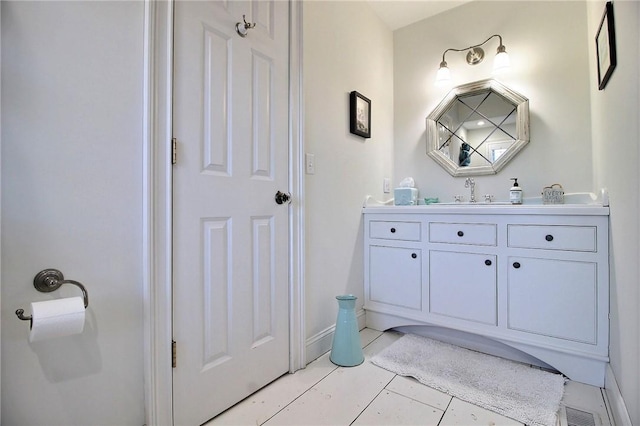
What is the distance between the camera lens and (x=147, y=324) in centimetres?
109

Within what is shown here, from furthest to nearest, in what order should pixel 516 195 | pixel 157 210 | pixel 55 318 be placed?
pixel 516 195 < pixel 157 210 < pixel 55 318

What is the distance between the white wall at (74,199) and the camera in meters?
0.85

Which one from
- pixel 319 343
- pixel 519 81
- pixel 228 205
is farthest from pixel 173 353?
pixel 519 81

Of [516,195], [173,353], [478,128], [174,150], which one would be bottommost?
[173,353]

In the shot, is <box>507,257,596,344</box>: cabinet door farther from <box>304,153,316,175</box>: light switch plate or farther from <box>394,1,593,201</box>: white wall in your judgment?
<box>304,153,316,175</box>: light switch plate

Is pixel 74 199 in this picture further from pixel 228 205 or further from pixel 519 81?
pixel 519 81

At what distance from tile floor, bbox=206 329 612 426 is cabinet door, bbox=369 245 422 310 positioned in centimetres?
56

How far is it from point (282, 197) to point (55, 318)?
3.27 ft

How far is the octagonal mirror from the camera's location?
7.11 ft

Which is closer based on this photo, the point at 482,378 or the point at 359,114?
the point at 482,378

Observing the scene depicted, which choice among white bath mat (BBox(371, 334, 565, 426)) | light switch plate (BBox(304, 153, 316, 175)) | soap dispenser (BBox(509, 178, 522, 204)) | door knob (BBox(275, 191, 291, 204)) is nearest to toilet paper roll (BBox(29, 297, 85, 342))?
door knob (BBox(275, 191, 291, 204))

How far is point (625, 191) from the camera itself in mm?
1170

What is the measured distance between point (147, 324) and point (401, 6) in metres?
2.62

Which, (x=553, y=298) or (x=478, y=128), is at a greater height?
(x=478, y=128)
